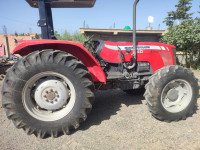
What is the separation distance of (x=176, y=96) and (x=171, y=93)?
12 centimetres

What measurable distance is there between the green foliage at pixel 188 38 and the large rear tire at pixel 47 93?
7001mm

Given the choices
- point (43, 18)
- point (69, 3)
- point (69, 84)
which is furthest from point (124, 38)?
point (69, 84)

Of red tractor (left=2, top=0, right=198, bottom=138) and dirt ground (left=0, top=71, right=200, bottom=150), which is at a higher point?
red tractor (left=2, top=0, right=198, bottom=138)

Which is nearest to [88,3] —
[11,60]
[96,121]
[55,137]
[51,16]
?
[51,16]

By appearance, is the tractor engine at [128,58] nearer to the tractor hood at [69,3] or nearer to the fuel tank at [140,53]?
the fuel tank at [140,53]

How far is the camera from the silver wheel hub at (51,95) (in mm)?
2018

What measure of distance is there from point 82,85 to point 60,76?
329 millimetres

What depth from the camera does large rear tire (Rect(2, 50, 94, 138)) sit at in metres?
1.83

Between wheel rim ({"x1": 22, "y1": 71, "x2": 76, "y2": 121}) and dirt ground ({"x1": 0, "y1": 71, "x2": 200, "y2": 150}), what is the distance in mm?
335

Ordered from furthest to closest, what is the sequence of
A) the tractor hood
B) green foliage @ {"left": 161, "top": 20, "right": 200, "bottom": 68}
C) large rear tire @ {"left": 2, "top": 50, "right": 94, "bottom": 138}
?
green foliage @ {"left": 161, "top": 20, "right": 200, "bottom": 68} → the tractor hood → large rear tire @ {"left": 2, "top": 50, "right": 94, "bottom": 138}

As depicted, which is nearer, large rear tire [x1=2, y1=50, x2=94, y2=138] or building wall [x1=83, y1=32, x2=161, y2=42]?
large rear tire [x1=2, y1=50, x2=94, y2=138]

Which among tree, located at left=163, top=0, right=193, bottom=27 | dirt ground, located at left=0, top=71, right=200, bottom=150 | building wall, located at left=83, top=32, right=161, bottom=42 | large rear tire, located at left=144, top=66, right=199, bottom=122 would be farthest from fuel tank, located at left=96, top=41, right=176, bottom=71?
tree, located at left=163, top=0, right=193, bottom=27

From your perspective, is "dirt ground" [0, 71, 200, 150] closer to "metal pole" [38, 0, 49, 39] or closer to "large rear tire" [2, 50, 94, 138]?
"large rear tire" [2, 50, 94, 138]

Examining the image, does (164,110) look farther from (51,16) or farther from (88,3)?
(51,16)
